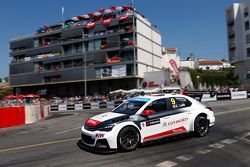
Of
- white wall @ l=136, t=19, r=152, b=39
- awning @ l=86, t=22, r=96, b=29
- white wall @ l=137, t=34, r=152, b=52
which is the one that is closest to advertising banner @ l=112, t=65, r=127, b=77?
white wall @ l=137, t=34, r=152, b=52

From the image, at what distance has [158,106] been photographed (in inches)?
405

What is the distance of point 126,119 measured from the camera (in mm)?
9398

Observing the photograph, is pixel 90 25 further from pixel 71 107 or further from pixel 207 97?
pixel 207 97

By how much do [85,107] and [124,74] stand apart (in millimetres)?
23773

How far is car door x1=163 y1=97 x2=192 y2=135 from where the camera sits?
403 inches

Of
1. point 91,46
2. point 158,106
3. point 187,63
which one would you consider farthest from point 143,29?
point 187,63

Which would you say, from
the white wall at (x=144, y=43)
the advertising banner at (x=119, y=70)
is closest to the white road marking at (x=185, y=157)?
the advertising banner at (x=119, y=70)

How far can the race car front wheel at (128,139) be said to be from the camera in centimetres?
907

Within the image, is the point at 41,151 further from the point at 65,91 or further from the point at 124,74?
the point at 65,91

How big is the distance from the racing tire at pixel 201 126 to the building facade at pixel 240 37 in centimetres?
5669

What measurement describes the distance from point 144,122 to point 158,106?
92cm

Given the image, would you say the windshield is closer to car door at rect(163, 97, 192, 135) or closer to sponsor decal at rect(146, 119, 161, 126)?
sponsor decal at rect(146, 119, 161, 126)

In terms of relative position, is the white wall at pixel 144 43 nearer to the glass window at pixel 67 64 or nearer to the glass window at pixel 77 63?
the glass window at pixel 77 63

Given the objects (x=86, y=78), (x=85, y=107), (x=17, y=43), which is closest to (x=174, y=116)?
(x=85, y=107)
